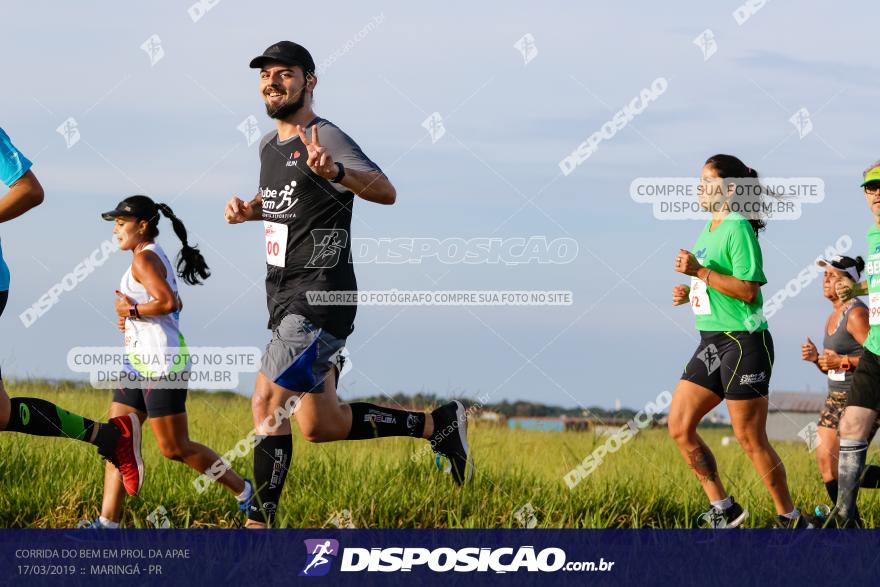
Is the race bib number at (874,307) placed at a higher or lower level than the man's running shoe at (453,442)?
higher

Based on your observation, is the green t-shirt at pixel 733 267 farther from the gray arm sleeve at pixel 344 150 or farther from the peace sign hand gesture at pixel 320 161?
the peace sign hand gesture at pixel 320 161

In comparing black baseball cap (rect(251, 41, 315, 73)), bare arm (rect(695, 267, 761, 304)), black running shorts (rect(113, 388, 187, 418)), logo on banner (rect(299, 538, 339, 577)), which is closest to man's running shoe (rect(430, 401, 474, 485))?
logo on banner (rect(299, 538, 339, 577))

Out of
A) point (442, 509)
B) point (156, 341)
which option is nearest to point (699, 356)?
point (442, 509)

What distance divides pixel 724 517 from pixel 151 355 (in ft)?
11.8

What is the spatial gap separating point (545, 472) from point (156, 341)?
309 centimetres

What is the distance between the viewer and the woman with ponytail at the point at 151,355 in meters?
6.99

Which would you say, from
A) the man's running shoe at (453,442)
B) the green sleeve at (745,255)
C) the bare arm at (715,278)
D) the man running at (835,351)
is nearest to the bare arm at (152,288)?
the man's running shoe at (453,442)

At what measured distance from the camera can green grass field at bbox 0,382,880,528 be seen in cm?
702

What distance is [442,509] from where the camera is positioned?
23.3ft

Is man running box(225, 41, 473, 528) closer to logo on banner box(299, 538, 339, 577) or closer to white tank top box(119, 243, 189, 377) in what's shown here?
logo on banner box(299, 538, 339, 577)

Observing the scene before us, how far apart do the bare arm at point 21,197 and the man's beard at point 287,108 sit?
1.37 m

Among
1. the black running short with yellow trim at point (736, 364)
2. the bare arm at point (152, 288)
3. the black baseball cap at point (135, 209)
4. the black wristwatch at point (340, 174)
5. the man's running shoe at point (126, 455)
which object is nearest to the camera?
the black wristwatch at point (340, 174)

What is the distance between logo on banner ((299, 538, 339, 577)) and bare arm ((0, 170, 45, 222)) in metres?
2.43

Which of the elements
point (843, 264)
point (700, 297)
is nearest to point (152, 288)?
point (700, 297)
